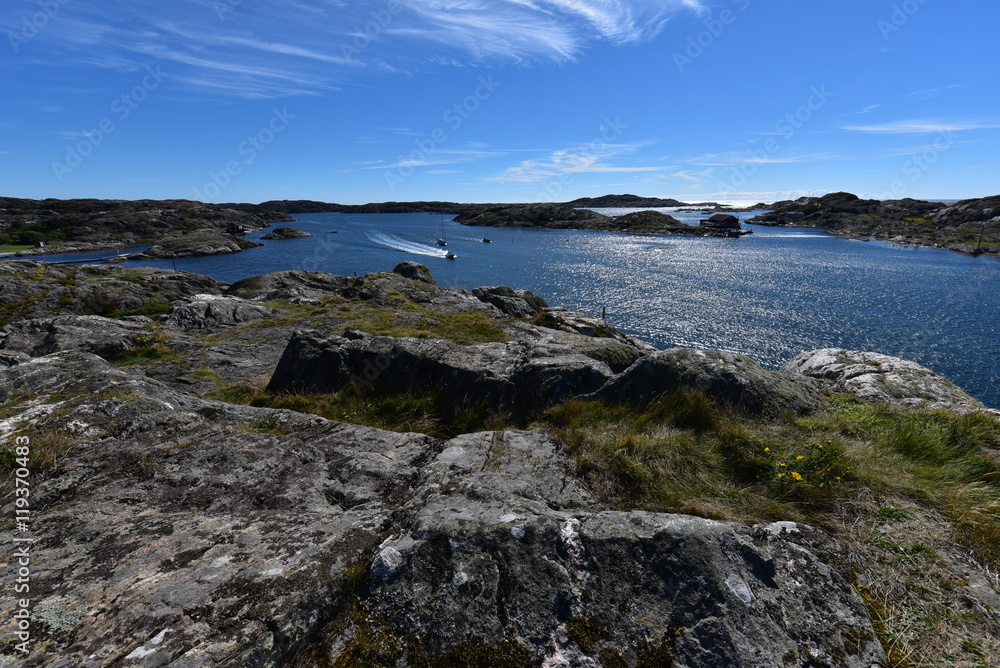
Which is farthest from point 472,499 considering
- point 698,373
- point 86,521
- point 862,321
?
point 862,321

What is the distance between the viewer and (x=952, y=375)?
34.1 metres

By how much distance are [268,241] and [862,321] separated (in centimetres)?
17485

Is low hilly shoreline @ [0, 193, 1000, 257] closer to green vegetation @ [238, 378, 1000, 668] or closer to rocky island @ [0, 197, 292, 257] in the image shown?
rocky island @ [0, 197, 292, 257]

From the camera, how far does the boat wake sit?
12225 centimetres

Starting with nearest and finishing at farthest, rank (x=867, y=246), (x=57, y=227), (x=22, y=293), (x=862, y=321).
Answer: (x=22, y=293), (x=862, y=321), (x=867, y=246), (x=57, y=227)

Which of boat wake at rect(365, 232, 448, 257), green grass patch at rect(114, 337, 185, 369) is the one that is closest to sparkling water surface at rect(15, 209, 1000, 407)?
boat wake at rect(365, 232, 448, 257)

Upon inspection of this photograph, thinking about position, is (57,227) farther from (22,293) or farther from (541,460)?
(541,460)

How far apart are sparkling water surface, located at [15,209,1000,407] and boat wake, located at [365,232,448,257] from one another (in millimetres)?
753

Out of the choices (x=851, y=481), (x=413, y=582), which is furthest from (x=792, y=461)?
(x=413, y=582)
